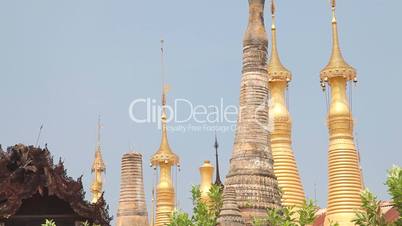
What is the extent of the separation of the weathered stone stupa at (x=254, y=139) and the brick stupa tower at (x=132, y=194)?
255 cm

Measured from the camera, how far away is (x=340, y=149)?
29906mm

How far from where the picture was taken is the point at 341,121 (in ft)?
99.1

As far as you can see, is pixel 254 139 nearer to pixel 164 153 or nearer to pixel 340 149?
pixel 340 149

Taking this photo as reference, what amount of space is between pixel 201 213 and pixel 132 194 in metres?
2.92

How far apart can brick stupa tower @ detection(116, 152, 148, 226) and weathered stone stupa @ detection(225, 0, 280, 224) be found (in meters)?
2.55

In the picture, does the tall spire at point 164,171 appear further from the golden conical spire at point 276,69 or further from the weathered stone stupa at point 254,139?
the weathered stone stupa at point 254,139

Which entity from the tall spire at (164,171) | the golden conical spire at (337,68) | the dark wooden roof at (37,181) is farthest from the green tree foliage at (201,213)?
the tall spire at (164,171)

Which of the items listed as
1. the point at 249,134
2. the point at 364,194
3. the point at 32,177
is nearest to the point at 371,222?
the point at 364,194

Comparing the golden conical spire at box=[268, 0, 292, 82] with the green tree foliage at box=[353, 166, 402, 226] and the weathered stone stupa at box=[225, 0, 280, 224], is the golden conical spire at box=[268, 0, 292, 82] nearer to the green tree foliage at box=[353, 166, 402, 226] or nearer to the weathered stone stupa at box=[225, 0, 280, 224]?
the weathered stone stupa at box=[225, 0, 280, 224]

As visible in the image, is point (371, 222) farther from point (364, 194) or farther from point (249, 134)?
point (249, 134)

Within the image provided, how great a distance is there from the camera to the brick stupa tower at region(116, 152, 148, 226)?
21.3 m

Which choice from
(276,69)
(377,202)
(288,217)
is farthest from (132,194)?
(276,69)

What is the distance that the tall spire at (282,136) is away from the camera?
29778 millimetres

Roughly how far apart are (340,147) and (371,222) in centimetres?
1429
